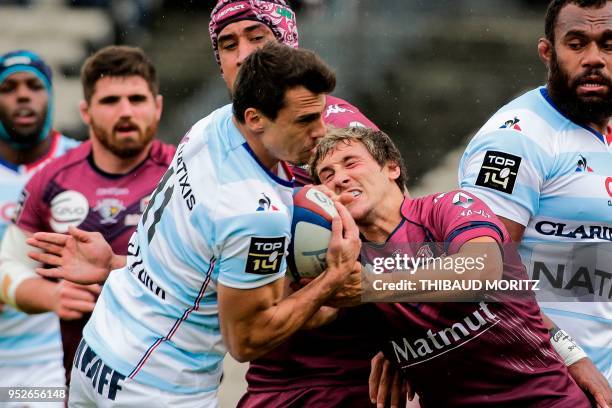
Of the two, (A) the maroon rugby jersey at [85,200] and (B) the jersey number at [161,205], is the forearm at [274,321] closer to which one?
(B) the jersey number at [161,205]

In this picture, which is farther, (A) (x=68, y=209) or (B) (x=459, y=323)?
(A) (x=68, y=209)

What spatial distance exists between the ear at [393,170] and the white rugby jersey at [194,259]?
74 centimetres

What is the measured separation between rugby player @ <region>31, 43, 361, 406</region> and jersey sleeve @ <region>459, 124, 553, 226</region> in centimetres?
86

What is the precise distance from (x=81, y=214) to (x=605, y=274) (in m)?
2.81

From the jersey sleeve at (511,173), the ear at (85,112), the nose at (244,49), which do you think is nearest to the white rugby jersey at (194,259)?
the jersey sleeve at (511,173)

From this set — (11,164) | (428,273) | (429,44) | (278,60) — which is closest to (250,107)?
(278,60)

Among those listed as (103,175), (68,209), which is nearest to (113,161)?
(103,175)

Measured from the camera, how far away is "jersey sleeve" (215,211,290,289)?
4.11m

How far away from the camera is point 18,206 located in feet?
20.8

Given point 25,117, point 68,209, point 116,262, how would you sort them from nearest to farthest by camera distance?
point 116,262 → point 68,209 → point 25,117

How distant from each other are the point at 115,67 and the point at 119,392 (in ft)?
8.71

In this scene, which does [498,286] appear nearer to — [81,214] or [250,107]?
[250,107]

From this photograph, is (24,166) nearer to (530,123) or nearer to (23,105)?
(23,105)

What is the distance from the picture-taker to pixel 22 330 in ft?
22.6
